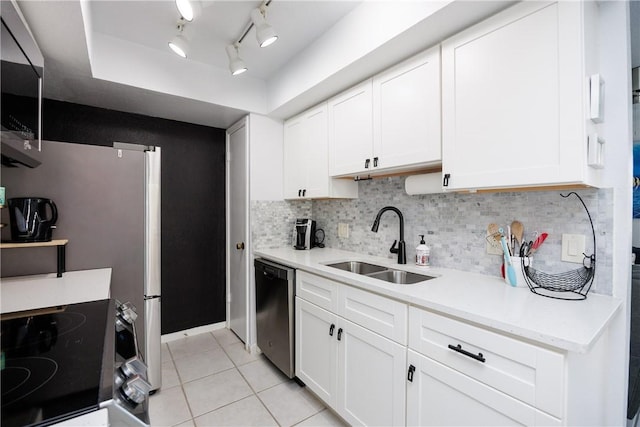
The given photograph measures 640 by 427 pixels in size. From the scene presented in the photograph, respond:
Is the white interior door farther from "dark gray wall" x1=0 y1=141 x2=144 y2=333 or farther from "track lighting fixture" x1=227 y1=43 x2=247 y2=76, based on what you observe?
"dark gray wall" x1=0 y1=141 x2=144 y2=333

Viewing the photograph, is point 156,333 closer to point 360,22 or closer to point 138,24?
point 138,24

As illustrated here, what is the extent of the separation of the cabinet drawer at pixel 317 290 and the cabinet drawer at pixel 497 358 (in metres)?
0.55

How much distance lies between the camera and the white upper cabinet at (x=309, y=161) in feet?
7.50

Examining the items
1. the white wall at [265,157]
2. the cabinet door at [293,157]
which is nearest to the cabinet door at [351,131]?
the cabinet door at [293,157]

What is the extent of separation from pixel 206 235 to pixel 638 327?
3174mm

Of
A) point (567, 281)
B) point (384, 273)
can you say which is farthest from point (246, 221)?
point (567, 281)

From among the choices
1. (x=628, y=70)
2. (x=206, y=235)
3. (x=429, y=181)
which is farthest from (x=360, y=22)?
(x=206, y=235)

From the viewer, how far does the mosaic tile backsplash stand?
1.23 m

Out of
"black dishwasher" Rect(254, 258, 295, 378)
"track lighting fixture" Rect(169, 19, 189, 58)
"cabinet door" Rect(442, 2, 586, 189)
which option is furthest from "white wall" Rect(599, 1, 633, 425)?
"track lighting fixture" Rect(169, 19, 189, 58)

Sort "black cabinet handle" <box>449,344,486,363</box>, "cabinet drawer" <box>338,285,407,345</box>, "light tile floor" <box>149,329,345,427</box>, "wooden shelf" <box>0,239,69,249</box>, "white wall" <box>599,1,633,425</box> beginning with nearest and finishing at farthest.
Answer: "black cabinet handle" <box>449,344,486,363</box>
"white wall" <box>599,1,633,425</box>
"cabinet drawer" <box>338,285,407,345</box>
"wooden shelf" <box>0,239,69,249</box>
"light tile floor" <box>149,329,345,427</box>

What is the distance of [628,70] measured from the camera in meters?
1.16

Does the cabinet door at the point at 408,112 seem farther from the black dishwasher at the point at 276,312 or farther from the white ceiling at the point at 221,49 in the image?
the black dishwasher at the point at 276,312

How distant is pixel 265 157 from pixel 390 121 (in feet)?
4.55

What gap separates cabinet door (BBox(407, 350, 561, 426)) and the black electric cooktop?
3.66 feet
